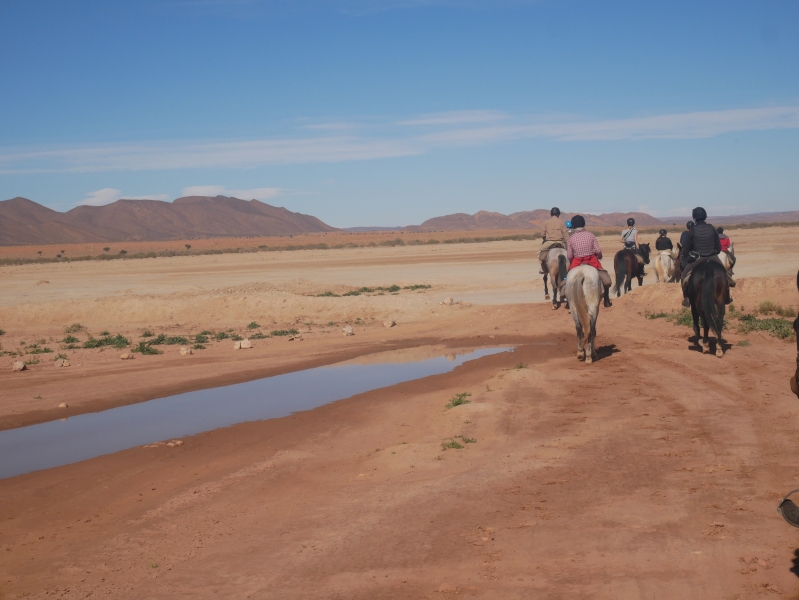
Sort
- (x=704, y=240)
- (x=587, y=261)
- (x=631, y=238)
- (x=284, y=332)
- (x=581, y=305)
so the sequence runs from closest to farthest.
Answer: (x=581, y=305) → (x=704, y=240) → (x=587, y=261) → (x=284, y=332) → (x=631, y=238)

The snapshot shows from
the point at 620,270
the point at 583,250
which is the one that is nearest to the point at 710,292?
the point at 583,250

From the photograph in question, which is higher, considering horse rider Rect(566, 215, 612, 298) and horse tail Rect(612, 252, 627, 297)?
horse rider Rect(566, 215, 612, 298)

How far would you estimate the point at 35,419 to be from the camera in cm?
1218

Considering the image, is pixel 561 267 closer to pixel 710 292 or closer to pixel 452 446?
pixel 710 292

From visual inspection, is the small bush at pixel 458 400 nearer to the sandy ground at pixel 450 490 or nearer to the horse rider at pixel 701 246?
the sandy ground at pixel 450 490

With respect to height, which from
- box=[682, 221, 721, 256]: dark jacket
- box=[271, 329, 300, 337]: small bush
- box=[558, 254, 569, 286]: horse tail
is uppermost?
box=[682, 221, 721, 256]: dark jacket

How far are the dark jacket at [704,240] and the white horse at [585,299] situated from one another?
1.88 metres

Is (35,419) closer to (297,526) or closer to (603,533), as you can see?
(297,526)

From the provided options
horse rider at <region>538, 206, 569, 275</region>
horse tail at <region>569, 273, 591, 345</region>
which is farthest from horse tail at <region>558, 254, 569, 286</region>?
horse tail at <region>569, 273, 591, 345</region>

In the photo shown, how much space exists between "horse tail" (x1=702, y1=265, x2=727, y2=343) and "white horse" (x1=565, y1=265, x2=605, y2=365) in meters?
1.77

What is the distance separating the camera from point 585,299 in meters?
14.2

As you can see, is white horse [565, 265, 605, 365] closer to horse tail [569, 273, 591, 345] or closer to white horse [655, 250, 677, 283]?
horse tail [569, 273, 591, 345]

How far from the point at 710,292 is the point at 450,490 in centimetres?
838

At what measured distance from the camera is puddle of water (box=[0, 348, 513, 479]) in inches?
409
